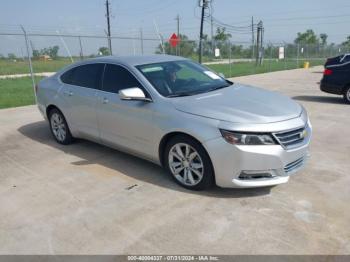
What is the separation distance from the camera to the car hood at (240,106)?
3.76 m

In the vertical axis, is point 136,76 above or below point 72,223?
above

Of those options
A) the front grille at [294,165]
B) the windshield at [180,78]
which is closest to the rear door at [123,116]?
the windshield at [180,78]

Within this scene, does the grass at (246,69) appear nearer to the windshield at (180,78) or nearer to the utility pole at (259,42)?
the utility pole at (259,42)

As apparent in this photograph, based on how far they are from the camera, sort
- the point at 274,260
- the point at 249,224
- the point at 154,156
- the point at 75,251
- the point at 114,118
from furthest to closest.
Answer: the point at 114,118
the point at 154,156
the point at 249,224
the point at 75,251
the point at 274,260

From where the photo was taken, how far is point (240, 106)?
398 centimetres

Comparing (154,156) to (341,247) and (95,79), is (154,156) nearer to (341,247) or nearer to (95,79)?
(95,79)

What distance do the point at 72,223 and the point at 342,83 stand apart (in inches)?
342

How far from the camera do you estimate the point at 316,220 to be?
11.3ft

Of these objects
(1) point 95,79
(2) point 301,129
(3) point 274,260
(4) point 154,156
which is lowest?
(3) point 274,260

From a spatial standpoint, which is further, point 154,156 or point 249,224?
point 154,156

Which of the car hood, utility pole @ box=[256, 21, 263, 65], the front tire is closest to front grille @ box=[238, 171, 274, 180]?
the front tire

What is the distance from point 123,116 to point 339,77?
740 centimetres

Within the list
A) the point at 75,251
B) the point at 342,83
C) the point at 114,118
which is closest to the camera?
the point at 75,251

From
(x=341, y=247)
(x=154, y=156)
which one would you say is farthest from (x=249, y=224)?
(x=154, y=156)
